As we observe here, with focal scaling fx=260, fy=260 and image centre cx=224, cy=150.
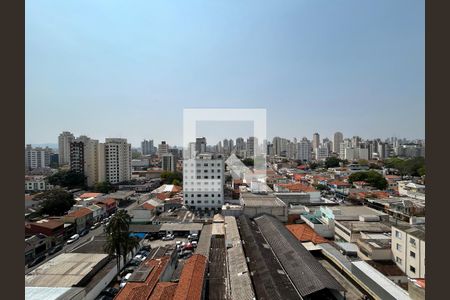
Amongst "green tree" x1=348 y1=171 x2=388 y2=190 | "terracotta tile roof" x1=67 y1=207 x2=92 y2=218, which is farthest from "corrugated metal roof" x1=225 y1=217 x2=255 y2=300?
"green tree" x1=348 y1=171 x2=388 y2=190

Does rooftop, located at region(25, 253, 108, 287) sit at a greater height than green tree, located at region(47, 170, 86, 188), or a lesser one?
lesser

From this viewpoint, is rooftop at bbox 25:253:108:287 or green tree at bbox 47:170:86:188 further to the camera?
green tree at bbox 47:170:86:188

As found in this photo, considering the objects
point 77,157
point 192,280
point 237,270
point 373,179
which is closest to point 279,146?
point 373,179

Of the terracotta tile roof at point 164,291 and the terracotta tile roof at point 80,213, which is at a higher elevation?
the terracotta tile roof at point 80,213

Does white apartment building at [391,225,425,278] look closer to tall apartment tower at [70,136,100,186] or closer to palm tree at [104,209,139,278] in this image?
palm tree at [104,209,139,278]

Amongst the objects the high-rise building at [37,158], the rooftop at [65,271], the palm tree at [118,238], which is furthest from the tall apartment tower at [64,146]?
the palm tree at [118,238]

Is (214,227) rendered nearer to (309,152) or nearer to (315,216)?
(315,216)

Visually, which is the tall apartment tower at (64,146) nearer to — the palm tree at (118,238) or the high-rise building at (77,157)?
the high-rise building at (77,157)
